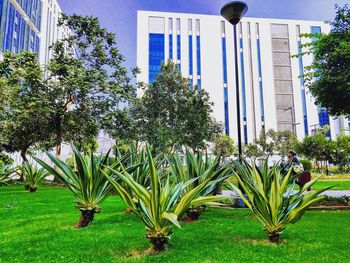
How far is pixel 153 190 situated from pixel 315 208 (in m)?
5.72

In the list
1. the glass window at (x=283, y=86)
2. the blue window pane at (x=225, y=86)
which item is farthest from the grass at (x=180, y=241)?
the glass window at (x=283, y=86)

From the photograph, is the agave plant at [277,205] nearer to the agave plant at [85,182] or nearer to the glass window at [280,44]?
the agave plant at [85,182]

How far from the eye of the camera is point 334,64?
9.71m

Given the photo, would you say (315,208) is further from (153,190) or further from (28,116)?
(28,116)

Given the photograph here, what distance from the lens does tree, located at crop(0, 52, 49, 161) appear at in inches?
671

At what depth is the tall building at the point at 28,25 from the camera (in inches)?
1444

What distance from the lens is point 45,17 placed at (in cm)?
5462

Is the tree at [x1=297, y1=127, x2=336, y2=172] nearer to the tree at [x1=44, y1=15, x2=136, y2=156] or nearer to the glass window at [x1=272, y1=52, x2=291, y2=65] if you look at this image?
the tree at [x1=44, y1=15, x2=136, y2=156]

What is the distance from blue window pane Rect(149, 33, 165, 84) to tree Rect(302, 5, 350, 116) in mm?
49228

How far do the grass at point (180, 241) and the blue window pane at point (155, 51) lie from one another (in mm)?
53400

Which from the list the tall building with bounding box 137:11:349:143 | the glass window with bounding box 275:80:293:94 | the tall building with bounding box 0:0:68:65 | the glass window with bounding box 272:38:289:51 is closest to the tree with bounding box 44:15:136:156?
the tall building with bounding box 0:0:68:65

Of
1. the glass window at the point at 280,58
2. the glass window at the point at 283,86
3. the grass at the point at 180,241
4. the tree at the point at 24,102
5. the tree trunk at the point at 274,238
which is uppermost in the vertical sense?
the glass window at the point at 280,58

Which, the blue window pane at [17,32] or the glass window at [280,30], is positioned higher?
the glass window at [280,30]

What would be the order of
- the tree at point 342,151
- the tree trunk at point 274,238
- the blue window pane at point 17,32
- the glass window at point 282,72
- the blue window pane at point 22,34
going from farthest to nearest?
1. the glass window at point 282,72
2. the blue window pane at point 22,34
3. the blue window pane at point 17,32
4. the tree at point 342,151
5. the tree trunk at point 274,238
